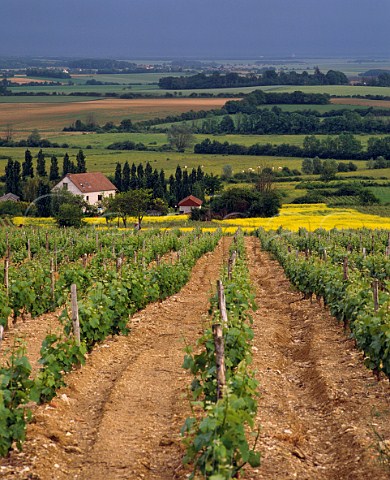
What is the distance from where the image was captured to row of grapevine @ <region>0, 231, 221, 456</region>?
365 inches

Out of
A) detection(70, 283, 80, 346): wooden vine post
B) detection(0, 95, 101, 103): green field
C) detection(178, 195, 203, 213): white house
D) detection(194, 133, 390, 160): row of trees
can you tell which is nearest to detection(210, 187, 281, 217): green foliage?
detection(178, 195, 203, 213): white house

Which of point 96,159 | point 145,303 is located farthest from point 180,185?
point 145,303

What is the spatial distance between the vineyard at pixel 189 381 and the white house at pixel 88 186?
53.3 m

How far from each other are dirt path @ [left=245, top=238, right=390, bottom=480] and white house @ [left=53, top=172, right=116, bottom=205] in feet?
184

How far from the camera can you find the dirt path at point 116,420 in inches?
361

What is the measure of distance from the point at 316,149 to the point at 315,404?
95.0 metres

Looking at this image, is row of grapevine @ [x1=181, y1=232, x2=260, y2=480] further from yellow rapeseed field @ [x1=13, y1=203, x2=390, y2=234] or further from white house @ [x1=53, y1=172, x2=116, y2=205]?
white house @ [x1=53, y1=172, x2=116, y2=205]

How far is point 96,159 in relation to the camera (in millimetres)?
102062

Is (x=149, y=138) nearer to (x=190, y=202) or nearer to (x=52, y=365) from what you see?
(x=190, y=202)

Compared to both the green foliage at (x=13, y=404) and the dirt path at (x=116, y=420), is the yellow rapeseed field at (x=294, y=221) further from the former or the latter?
the green foliage at (x=13, y=404)

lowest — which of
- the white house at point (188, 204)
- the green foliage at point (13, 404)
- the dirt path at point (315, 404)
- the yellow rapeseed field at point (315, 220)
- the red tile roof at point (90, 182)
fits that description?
the white house at point (188, 204)

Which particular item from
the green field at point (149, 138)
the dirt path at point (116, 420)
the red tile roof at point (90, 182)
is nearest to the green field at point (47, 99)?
the green field at point (149, 138)

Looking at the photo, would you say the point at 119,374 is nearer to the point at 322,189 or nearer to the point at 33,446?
the point at 33,446

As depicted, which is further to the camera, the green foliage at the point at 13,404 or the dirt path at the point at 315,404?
the dirt path at the point at 315,404
